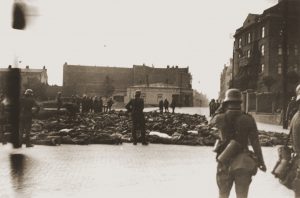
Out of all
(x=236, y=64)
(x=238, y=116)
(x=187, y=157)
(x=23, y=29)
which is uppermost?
(x=236, y=64)

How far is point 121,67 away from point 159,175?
91.2 meters

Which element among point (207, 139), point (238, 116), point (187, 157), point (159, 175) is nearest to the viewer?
point (238, 116)

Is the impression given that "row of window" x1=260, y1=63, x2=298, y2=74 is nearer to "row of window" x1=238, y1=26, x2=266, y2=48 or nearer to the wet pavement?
"row of window" x1=238, y1=26, x2=266, y2=48

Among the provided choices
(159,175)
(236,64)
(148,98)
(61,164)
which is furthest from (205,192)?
(148,98)

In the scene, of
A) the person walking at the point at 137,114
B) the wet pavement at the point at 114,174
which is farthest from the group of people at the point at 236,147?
the person walking at the point at 137,114

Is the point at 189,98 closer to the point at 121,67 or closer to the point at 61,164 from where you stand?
the point at 121,67

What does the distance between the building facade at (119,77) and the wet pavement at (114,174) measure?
274 ft

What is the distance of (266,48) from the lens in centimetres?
5434

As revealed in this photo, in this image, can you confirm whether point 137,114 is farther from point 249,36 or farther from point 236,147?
point 249,36

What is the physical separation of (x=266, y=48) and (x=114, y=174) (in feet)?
161

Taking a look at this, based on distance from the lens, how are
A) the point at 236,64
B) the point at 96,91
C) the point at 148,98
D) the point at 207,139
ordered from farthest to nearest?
1. the point at 96,91
2. the point at 148,98
3. the point at 236,64
4. the point at 207,139

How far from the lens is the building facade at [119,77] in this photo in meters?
96.6

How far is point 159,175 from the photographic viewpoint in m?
8.31

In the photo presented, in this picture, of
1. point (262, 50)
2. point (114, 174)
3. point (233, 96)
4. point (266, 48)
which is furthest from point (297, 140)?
point (262, 50)
